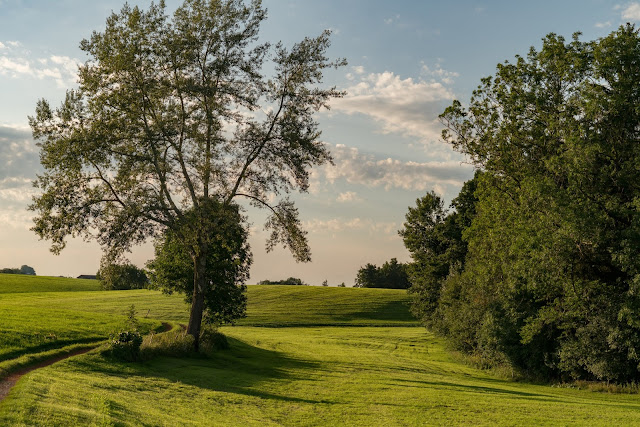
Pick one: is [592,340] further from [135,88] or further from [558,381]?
[135,88]

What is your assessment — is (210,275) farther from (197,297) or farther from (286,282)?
(286,282)

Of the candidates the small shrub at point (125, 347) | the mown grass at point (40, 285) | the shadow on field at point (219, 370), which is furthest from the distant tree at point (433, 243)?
the mown grass at point (40, 285)

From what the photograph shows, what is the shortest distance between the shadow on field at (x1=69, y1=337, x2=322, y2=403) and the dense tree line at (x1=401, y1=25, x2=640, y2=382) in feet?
52.4

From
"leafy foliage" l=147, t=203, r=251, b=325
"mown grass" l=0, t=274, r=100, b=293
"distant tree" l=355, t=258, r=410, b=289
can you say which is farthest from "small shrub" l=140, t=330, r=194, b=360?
"distant tree" l=355, t=258, r=410, b=289

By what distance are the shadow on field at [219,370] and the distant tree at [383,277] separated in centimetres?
→ 11291

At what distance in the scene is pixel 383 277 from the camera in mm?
151625

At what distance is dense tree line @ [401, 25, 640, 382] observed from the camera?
30625 mm

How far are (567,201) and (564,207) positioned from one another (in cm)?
48

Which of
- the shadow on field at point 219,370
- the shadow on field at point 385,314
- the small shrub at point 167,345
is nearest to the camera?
the shadow on field at point 219,370

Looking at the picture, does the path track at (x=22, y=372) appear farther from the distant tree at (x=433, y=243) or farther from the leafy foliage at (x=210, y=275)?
the distant tree at (x=433, y=243)

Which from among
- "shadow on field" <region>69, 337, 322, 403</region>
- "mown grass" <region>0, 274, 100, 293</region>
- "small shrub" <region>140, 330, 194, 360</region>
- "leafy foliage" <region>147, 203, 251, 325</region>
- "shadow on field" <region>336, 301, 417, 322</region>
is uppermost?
"leafy foliage" <region>147, 203, 251, 325</region>

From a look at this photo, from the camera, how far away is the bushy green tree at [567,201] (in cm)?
3056

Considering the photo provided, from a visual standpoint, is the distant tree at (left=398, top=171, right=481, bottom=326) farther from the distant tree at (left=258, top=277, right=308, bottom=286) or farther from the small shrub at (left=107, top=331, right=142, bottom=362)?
the distant tree at (left=258, top=277, right=308, bottom=286)

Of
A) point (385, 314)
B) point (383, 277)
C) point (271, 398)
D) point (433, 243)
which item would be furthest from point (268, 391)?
point (383, 277)
